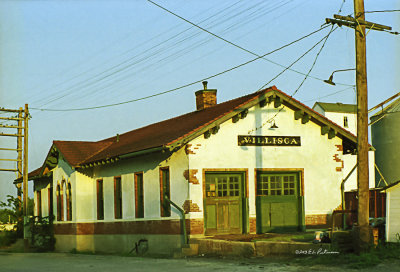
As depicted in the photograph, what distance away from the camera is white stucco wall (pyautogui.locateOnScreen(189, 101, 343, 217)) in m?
22.3

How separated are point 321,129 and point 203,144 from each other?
5236 mm

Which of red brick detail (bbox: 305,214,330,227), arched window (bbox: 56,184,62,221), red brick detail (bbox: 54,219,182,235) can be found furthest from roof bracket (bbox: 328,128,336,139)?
arched window (bbox: 56,184,62,221)

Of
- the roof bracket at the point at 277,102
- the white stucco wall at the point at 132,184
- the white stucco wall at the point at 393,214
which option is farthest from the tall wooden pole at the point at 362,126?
the white stucco wall at the point at 132,184

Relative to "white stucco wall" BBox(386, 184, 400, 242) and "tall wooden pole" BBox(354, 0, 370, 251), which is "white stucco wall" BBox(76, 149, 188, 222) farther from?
"white stucco wall" BBox(386, 184, 400, 242)

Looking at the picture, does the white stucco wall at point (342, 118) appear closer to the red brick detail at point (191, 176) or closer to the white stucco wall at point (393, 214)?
the red brick detail at point (191, 176)

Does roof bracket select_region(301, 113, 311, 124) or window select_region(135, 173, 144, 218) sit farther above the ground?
roof bracket select_region(301, 113, 311, 124)

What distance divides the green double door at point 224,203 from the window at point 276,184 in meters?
0.83

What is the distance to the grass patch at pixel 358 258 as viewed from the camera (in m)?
15.0

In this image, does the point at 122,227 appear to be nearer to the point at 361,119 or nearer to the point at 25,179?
the point at 25,179

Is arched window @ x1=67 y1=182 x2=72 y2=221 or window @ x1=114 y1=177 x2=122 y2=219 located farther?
arched window @ x1=67 y1=182 x2=72 y2=221

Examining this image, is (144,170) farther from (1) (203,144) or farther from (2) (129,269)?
(2) (129,269)

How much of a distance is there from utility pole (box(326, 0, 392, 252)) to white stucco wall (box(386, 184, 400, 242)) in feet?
3.66

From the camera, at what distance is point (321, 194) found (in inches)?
950

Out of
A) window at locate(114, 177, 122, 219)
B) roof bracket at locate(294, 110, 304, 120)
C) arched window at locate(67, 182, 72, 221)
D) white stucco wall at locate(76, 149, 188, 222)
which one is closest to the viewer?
white stucco wall at locate(76, 149, 188, 222)
